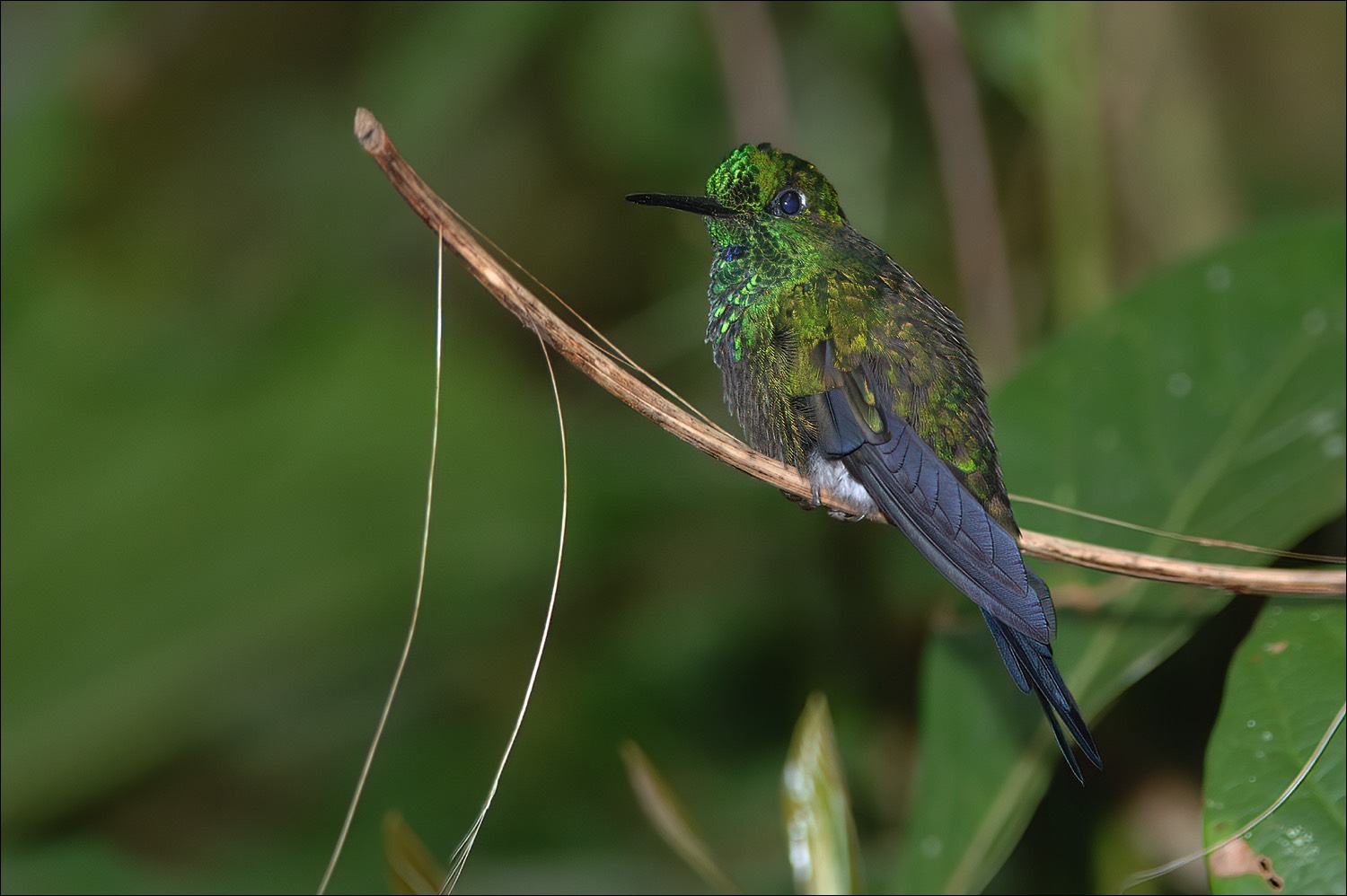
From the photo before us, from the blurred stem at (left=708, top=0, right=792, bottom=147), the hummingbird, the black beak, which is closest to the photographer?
the black beak

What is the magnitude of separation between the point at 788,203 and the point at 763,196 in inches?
1.8

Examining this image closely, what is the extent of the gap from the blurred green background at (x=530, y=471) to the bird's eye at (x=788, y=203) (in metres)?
1.29

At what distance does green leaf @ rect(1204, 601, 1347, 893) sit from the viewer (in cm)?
142

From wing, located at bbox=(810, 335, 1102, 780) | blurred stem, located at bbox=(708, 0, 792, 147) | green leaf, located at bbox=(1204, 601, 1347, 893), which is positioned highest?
blurred stem, located at bbox=(708, 0, 792, 147)

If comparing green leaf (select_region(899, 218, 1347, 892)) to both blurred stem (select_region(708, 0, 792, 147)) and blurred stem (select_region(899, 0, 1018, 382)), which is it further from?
blurred stem (select_region(708, 0, 792, 147))

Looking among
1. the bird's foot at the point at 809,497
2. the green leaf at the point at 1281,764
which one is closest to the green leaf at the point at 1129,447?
the green leaf at the point at 1281,764

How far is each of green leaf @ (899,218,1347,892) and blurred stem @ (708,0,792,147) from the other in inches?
52.9

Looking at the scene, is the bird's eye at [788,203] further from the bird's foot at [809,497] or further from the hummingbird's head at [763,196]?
the bird's foot at [809,497]

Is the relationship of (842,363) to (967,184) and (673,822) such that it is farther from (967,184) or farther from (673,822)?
(967,184)

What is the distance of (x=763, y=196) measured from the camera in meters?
1.34

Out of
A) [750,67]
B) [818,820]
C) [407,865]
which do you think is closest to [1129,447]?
[818,820]

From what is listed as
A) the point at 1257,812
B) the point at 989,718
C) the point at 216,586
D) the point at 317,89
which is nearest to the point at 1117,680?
the point at 1257,812

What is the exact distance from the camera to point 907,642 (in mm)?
3004

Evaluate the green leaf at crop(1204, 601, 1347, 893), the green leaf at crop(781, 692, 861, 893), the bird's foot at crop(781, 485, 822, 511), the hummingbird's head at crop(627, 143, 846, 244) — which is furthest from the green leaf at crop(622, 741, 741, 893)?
the hummingbird's head at crop(627, 143, 846, 244)
